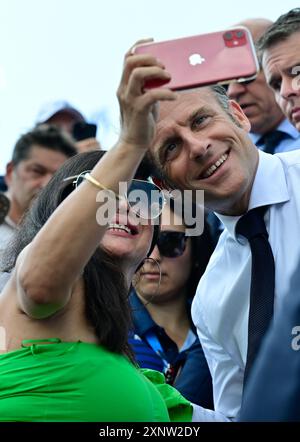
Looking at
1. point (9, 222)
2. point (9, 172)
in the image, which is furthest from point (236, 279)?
point (9, 172)

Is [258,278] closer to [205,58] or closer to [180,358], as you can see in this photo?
[180,358]

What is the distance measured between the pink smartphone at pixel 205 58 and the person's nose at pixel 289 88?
195cm

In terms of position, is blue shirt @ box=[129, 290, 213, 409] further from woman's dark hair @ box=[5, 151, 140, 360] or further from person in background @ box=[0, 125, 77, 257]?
person in background @ box=[0, 125, 77, 257]

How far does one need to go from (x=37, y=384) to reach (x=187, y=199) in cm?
137

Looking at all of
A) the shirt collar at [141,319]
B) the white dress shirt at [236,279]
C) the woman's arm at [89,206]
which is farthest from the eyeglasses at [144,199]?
the shirt collar at [141,319]

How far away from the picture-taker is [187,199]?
3.30 m

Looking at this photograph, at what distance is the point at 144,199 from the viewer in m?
2.64

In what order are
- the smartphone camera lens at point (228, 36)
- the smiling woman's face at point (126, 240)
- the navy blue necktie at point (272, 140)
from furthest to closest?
the navy blue necktie at point (272, 140) → the smiling woman's face at point (126, 240) → the smartphone camera lens at point (228, 36)

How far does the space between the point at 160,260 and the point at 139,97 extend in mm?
2053

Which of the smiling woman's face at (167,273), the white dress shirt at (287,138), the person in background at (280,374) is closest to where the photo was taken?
the person in background at (280,374)

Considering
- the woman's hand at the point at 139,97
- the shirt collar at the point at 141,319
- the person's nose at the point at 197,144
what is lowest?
the shirt collar at the point at 141,319

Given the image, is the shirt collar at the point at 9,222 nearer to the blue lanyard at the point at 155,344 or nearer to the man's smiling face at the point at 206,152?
the blue lanyard at the point at 155,344

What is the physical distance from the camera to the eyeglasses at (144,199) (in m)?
2.62

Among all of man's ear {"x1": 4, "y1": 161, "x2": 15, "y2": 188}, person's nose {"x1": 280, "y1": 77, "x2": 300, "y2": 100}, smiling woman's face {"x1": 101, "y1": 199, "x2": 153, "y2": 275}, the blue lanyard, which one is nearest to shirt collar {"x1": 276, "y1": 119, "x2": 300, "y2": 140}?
person's nose {"x1": 280, "y1": 77, "x2": 300, "y2": 100}
